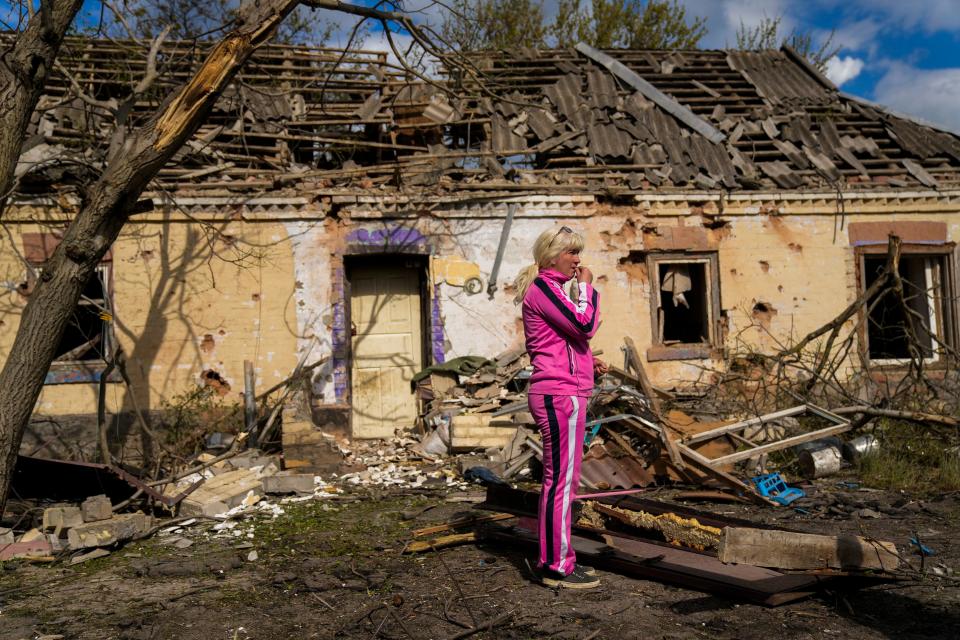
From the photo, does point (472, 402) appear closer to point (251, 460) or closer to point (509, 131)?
point (251, 460)

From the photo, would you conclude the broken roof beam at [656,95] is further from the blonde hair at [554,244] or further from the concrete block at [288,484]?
the blonde hair at [554,244]

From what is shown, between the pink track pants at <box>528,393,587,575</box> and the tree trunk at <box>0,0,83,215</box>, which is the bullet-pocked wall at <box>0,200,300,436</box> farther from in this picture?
the pink track pants at <box>528,393,587,575</box>

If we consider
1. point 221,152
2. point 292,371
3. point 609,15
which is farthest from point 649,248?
point 609,15

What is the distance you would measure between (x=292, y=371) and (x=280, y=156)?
10.3ft

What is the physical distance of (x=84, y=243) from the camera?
5.05m

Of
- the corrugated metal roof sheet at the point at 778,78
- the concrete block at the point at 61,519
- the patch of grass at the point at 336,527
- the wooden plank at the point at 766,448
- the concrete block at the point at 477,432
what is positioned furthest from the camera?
the corrugated metal roof sheet at the point at 778,78

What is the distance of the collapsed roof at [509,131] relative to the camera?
10406mm

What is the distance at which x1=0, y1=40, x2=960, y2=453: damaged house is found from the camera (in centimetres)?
985

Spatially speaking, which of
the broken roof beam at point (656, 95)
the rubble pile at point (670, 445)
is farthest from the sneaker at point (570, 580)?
the broken roof beam at point (656, 95)

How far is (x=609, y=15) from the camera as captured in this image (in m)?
22.8

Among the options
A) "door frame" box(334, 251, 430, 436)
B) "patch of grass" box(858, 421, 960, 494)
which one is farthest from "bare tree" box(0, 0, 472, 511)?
"patch of grass" box(858, 421, 960, 494)

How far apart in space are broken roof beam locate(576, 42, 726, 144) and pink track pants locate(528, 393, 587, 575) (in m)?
8.89

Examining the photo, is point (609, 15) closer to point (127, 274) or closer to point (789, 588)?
point (127, 274)

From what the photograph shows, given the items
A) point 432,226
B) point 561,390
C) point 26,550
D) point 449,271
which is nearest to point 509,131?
point 432,226
